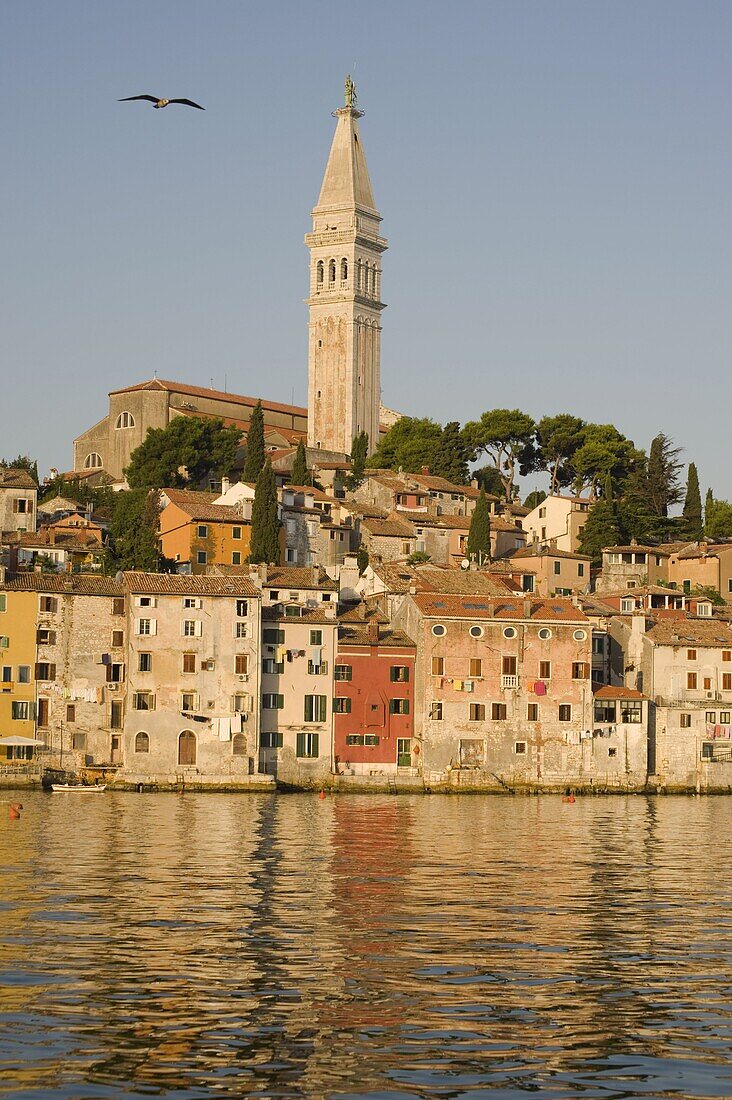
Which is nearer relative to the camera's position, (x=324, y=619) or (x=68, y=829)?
(x=68, y=829)

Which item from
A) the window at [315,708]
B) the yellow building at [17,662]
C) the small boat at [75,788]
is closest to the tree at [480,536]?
the window at [315,708]

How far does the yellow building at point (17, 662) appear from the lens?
220 ft

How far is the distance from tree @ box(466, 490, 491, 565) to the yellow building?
112ft

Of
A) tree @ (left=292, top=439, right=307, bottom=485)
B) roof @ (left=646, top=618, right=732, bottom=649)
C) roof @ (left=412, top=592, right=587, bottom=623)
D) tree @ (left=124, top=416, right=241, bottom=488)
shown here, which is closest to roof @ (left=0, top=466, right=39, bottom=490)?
tree @ (left=124, top=416, right=241, bottom=488)

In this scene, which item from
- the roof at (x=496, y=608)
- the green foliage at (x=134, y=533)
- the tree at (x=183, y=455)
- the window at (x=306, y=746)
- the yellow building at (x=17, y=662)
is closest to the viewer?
the yellow building at (x=17, y=662)

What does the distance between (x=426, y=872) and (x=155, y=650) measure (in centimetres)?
3170

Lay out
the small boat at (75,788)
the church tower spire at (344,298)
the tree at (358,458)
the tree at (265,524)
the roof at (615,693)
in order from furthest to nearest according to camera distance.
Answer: the church tower spire at (344,298)
the tree at (358,458)
the tree at (265,524)
the roof at (615,693)
the small boat at (75,788)

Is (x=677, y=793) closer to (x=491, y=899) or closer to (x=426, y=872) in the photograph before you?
(x=426, y=872)

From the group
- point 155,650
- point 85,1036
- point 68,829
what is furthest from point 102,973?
point 155,650

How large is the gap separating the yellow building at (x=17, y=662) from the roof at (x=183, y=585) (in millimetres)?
4078

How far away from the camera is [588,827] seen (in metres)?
52.8

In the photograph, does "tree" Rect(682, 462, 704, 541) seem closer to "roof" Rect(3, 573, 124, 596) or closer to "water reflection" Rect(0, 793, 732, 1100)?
"roof" Rect(3, 573, 124, 596)

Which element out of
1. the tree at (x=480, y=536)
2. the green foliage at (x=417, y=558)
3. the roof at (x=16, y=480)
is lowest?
the green foliage at (x=417, y=558)

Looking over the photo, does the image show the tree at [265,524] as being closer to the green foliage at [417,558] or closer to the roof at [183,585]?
the green foliage at [417,558]
